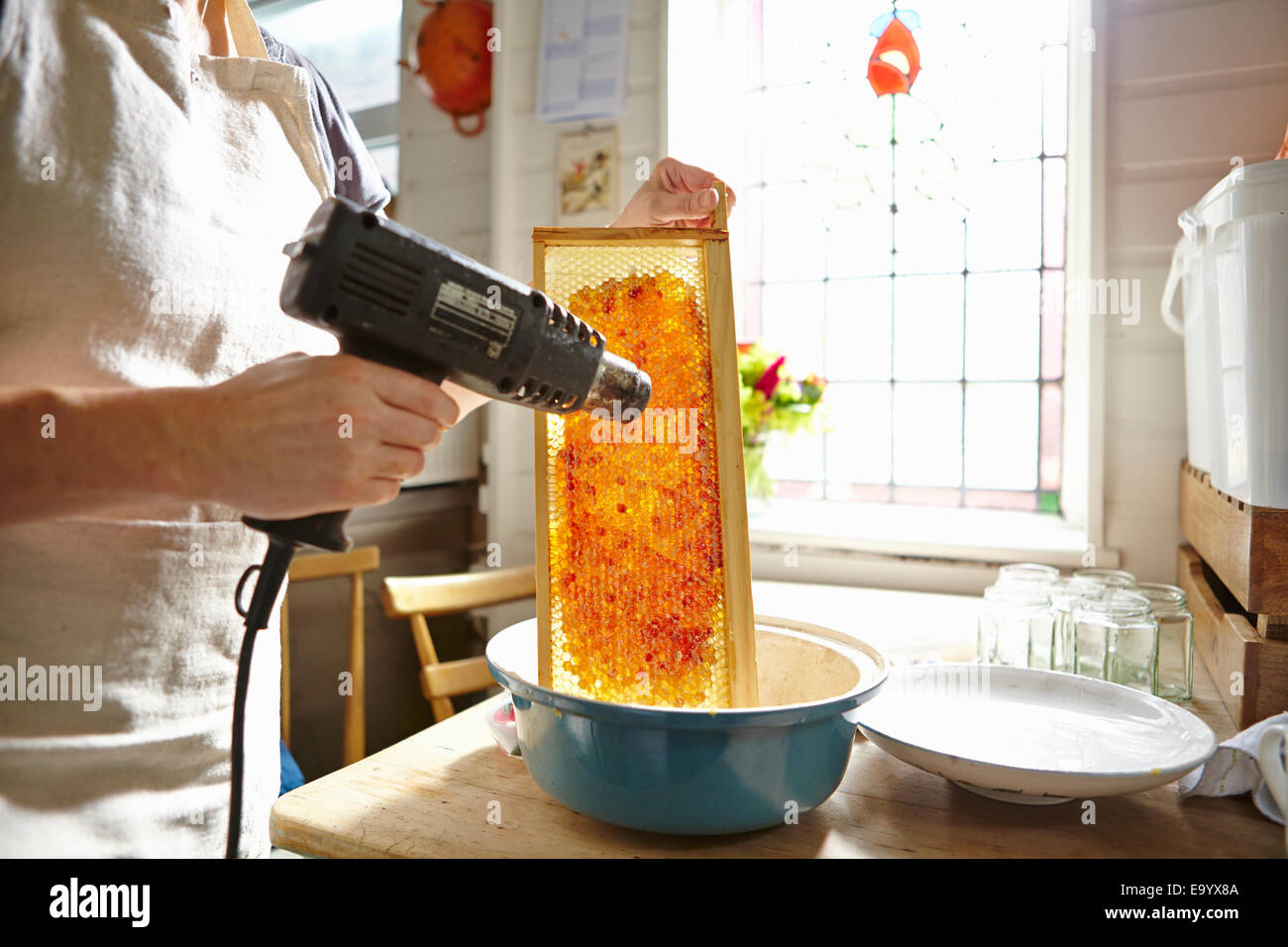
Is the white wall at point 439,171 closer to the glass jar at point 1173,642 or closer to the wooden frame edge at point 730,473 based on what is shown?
the wooden frame edge at point 730,473

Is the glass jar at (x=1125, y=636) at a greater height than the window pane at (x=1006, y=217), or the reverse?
the window pane at (x=1006, y=217)

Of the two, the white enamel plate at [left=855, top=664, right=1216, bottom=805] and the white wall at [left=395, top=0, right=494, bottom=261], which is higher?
the white wall at [left=395, top=0, right=494, bottom=261]

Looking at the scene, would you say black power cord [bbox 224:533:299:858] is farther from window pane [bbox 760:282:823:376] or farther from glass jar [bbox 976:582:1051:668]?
window pane [bbox 760:282:823:376]

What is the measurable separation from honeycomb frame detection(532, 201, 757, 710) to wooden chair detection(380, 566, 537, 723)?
106 cm

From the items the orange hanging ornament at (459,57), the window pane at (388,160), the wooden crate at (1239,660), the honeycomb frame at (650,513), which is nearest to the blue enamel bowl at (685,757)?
the honeycomb frame at (650,513)

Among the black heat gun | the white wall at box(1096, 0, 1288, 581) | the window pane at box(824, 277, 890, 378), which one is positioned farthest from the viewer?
the window pane at box(824, 277, 890, 378)

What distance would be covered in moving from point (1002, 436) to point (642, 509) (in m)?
1.80

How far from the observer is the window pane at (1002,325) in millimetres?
2318

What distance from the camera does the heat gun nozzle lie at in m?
0.78

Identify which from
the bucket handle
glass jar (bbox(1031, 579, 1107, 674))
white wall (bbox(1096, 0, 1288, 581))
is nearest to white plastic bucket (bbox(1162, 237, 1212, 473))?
the bucket handle

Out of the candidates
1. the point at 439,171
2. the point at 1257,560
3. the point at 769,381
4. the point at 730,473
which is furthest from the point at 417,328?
the point at 439,171

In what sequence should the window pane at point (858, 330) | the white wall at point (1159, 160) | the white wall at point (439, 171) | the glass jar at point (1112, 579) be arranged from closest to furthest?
the glass jar at point (1112, 579) < the white wall at point (1159, 160) < the window pane at point (858, 330) < the white wall at point (439, 171)

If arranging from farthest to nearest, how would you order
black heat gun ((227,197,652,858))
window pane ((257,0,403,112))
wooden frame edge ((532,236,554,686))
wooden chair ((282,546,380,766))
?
window pane ((257,0,403,112)), wooden chair ((282,546,380,766)), wooden frame edge ((532,236,554,686)), black heat gun ((227,197,652,858))

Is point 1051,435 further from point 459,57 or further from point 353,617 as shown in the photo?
point 459,57
